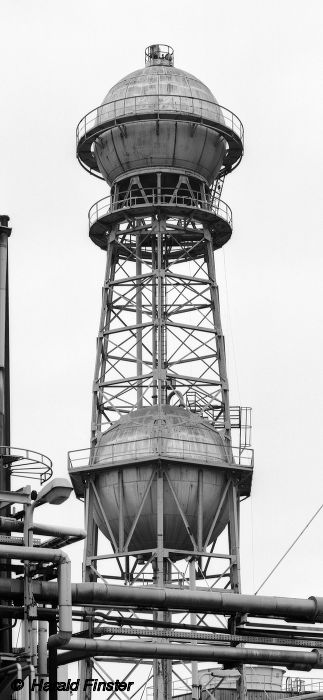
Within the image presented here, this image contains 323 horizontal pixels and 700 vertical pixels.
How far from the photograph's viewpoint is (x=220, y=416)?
89.3m

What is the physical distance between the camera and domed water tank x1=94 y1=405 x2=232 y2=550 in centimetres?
8369

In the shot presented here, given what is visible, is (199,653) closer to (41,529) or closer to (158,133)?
(41,529)

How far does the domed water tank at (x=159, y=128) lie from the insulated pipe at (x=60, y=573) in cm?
4191

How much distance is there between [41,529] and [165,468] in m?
33.3

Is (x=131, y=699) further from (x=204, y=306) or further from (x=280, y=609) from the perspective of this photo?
(x=280, y=609)

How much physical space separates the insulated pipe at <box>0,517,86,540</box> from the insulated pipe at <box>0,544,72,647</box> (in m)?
0.83

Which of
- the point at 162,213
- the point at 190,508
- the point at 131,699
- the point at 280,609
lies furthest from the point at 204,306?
the point at 280,609

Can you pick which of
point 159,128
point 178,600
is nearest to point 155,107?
point 159,128

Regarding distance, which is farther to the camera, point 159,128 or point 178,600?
point 159,128

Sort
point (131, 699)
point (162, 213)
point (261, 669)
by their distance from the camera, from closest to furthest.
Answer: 1. point (131, 699)
2. point (162, 213)
3. point (261, 669)

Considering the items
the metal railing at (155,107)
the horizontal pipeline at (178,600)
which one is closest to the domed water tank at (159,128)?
the metal railing at (155,107)

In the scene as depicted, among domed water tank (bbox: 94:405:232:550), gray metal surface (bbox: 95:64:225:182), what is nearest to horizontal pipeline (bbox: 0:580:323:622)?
domed water tank (bbox: 94:405:232:550)

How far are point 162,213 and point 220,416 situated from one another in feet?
32.3

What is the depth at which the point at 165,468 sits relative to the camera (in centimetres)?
8369
